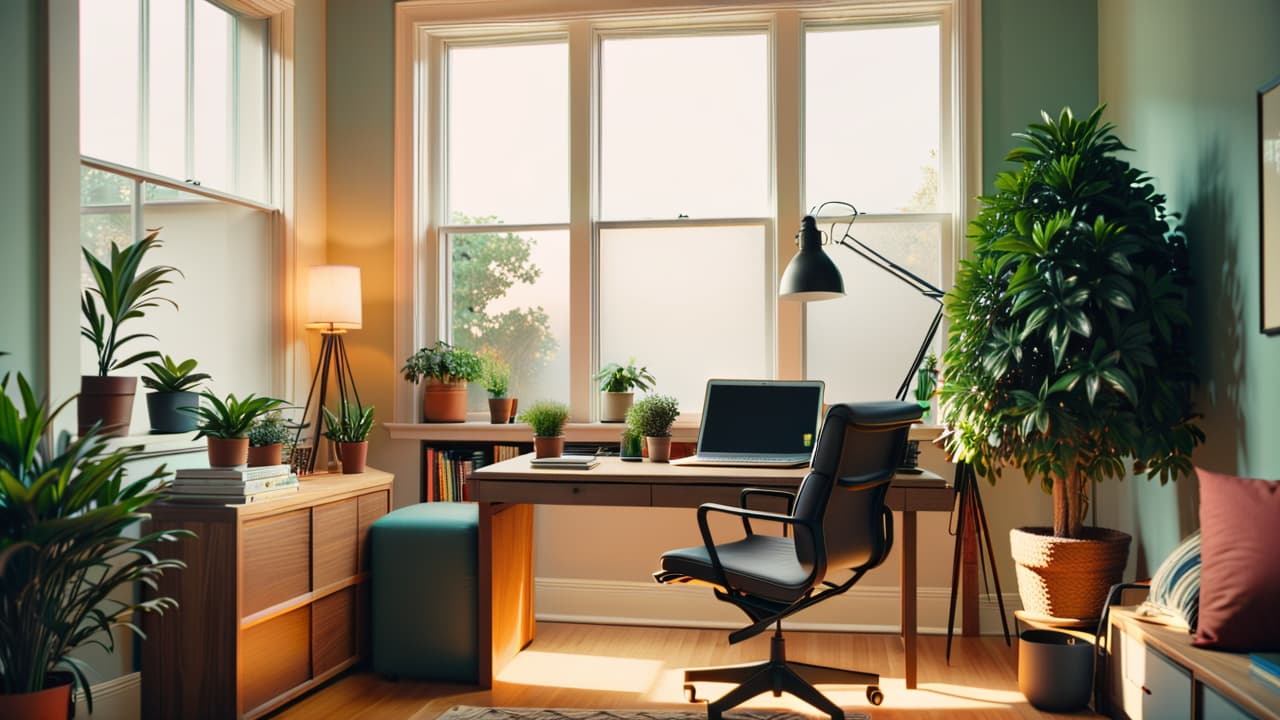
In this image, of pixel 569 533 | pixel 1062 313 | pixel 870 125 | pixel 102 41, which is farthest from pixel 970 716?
pixel 102 41

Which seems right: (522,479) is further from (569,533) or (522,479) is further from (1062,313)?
(1062,313)

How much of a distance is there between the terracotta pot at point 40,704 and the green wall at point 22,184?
980 mm

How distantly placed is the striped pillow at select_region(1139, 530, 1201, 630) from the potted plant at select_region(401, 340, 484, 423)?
9.65 ft

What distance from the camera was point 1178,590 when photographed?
260 cm

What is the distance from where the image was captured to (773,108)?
14.1ft

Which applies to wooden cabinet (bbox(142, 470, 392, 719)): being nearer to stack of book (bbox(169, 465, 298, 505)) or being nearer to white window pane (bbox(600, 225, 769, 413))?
stack of book (bbox(169, 465, 298, 505))

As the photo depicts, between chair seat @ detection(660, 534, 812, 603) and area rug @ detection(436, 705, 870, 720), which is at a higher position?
chair seat @ detection(660, 534, 812, 603)

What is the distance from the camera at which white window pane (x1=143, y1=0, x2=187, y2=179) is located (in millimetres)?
3461

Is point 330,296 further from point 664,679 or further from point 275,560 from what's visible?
point 664,679

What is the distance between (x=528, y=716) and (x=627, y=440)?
118 centimetres

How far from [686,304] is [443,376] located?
121 cm

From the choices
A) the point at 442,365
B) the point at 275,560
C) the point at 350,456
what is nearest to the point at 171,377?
the point at 275,560

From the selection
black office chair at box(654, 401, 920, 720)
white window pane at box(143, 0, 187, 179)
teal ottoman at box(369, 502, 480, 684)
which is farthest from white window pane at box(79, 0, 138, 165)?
black office chair at box(654, 401, 920, 720)

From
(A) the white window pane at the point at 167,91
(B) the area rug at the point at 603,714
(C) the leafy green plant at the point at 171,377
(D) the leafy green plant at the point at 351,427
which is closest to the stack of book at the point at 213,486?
(C) the leafy green plant at the point at 171,377
